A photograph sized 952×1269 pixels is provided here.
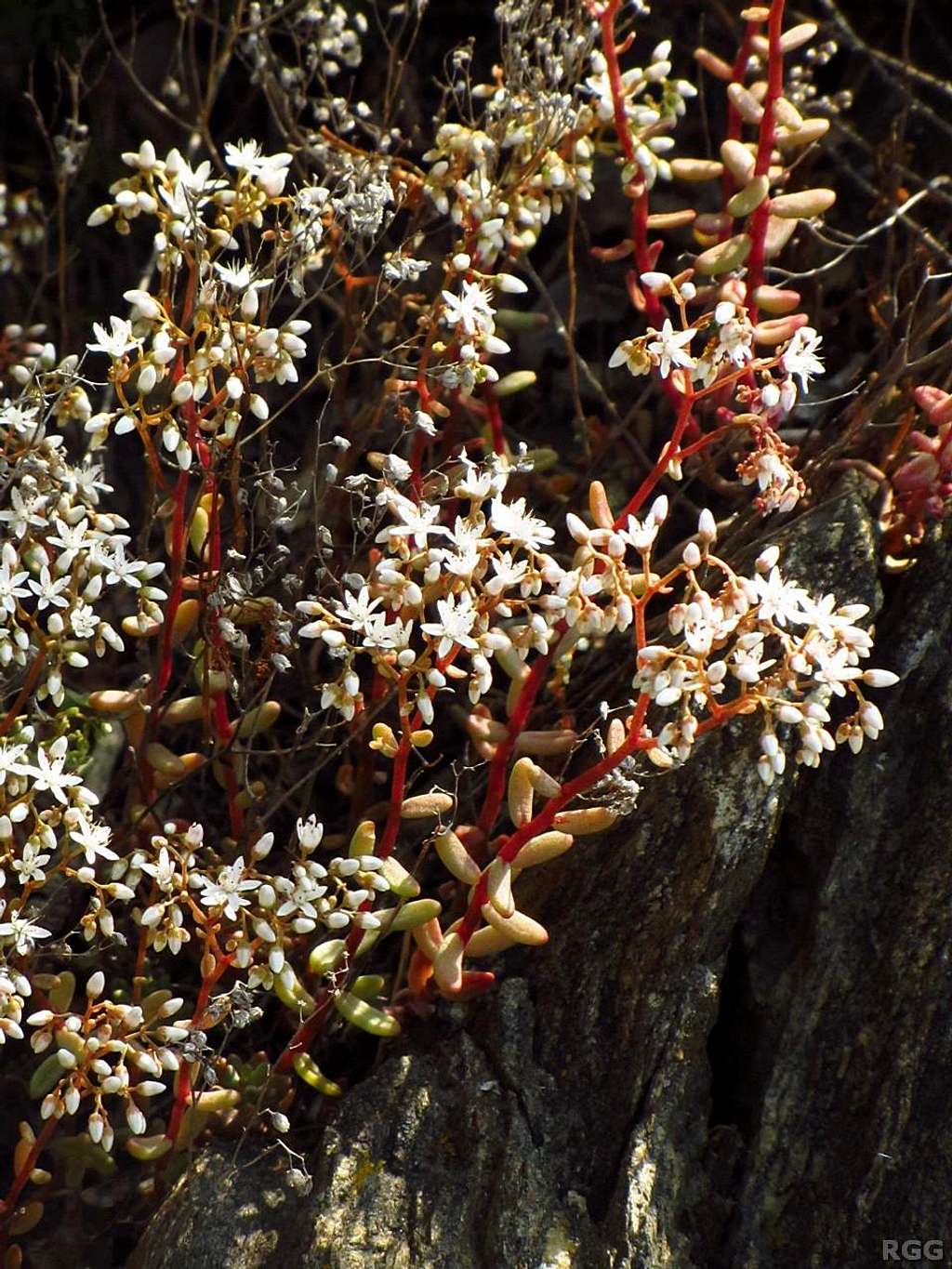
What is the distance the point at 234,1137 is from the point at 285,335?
134 centimetres

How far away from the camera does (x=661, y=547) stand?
285 centimetres

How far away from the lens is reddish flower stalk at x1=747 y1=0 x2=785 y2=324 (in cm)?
227

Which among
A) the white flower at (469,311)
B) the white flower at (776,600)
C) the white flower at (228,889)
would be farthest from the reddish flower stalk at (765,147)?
the white flower at (228,889)

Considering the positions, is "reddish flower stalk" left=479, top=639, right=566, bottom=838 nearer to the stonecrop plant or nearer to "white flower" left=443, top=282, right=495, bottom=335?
the stonecrop plant

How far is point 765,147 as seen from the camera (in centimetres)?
231

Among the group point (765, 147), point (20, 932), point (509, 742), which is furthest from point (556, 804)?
point (765, 147)

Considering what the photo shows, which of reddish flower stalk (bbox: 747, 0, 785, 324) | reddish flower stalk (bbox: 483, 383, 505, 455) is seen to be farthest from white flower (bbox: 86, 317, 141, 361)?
reddish flower stalk (bbox: 747, 0, 785, 324)

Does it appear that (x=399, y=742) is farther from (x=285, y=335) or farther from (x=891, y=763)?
(x=891, y=763)

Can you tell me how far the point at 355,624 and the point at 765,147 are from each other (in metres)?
1.15

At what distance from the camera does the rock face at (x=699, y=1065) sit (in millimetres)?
2004

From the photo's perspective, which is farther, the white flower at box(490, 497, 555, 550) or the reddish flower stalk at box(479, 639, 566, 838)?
the reddish flower stalk at box(479, 639, 566, 838)

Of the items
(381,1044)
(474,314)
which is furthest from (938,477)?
(381,1044)

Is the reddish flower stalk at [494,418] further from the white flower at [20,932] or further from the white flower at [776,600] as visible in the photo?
the white flower at [20,932]

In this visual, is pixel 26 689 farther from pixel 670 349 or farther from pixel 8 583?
pixel 670 349
